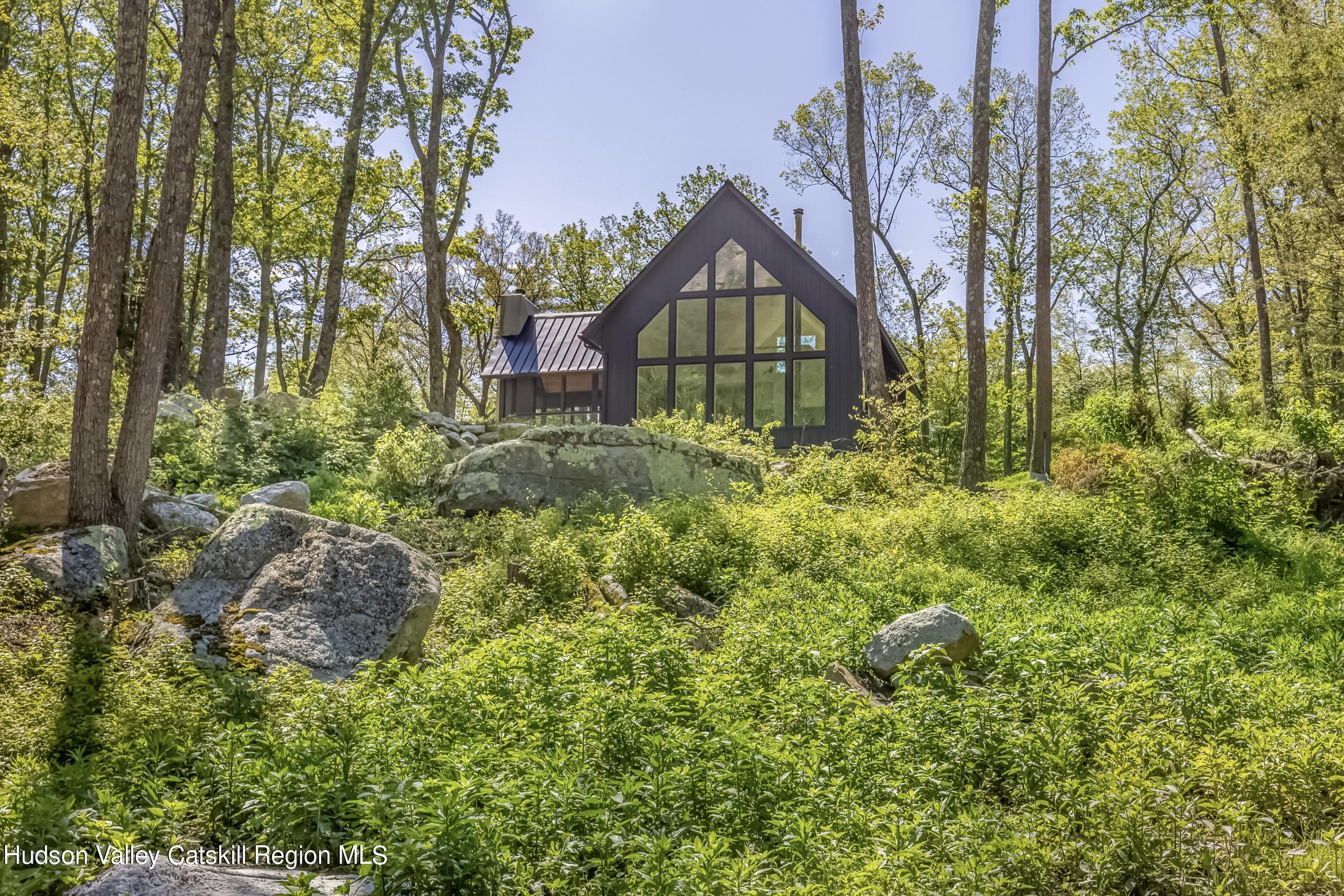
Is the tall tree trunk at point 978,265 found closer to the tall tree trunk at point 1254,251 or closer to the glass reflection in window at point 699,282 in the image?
the tall tree trunk at point 1254,251

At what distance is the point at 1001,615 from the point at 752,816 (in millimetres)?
3728

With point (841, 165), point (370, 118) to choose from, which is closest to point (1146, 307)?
point (841, 165)

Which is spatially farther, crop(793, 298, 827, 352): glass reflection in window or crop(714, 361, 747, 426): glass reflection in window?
crop(714, 361, 747, 426): glass reflection in window

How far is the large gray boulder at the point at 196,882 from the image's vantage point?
9.96 ft

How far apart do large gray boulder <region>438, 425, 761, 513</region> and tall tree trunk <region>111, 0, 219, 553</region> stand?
3.82 meters

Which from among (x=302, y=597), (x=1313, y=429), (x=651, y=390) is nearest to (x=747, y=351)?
(x=651, y=390)

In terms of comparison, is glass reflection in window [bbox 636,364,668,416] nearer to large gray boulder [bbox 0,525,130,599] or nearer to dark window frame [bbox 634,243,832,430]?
dark window frame [bbox 634,243,832,430]

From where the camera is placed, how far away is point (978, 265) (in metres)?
15.5

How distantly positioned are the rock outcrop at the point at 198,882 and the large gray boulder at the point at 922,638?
3.89m

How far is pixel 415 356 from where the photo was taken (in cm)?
3459

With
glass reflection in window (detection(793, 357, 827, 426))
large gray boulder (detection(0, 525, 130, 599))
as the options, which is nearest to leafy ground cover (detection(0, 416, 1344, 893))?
large gray boulder (detection(0, 525, 130, 599))

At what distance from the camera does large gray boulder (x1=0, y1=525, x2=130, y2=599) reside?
21.7 ft

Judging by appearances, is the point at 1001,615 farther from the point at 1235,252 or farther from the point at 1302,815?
the point at 1235,252

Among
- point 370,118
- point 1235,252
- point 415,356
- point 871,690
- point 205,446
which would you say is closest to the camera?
Answer: point 871,690
